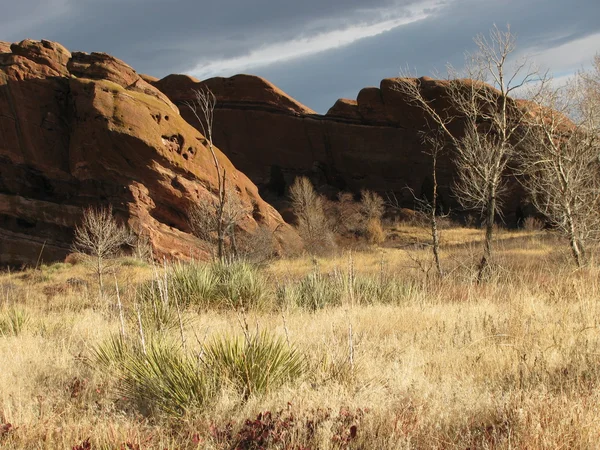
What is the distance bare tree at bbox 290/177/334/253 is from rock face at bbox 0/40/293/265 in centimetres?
493

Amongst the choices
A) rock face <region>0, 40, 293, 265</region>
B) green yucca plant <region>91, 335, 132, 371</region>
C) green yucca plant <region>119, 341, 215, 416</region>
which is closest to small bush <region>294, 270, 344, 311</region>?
green yucca plant <region>91, 335, 132, 371</region>

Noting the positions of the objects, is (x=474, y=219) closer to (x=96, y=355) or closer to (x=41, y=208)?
(x=41, y=208)

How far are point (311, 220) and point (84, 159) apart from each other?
16.8 m

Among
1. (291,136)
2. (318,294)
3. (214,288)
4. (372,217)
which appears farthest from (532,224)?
(214,288)

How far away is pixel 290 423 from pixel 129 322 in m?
4.09

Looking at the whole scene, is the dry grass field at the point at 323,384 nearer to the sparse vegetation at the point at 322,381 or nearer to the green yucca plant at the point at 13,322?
the sparse vegetation at the point at 322,381

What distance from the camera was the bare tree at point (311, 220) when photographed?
3569cm

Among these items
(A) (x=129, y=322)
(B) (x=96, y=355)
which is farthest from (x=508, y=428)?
(A) (x=129, y=322)

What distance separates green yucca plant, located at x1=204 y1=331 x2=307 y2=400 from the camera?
3605mm

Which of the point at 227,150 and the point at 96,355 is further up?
the point at 227,150

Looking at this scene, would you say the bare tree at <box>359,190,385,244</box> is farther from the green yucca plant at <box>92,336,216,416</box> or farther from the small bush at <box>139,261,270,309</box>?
the green yucca plant at <box>92,336,216,416</box>

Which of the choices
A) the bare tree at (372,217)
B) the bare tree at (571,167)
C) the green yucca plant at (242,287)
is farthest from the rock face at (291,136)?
the green yucca plant at (242,287)

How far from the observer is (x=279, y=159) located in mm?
56438

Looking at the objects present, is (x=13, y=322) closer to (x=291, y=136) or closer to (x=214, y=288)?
(x=214, y=288)
